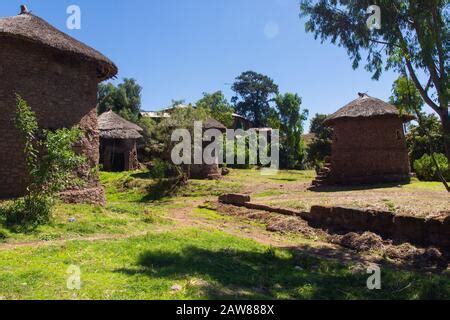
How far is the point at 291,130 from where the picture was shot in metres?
43.0

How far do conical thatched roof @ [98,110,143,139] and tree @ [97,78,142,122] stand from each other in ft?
41.8

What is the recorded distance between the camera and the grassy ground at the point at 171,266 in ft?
18.1

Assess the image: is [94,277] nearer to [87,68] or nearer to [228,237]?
[228,237]

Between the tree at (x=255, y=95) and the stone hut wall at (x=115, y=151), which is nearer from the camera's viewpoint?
the stone hut wall at (x=115, y=151)

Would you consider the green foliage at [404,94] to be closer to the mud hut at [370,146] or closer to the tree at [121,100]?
the mud hut at [370,146]

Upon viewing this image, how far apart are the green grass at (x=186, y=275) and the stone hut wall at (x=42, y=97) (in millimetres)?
4788

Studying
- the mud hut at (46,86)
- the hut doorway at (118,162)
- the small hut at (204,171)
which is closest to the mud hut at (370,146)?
the small hut at (204,171)

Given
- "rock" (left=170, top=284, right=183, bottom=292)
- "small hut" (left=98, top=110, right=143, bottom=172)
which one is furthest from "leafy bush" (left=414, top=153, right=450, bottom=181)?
"small hut" (left=98, top=110, right=143, bottom=172)

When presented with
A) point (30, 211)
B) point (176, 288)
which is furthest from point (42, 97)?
point (176, 288)

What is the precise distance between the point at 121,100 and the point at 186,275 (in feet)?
135

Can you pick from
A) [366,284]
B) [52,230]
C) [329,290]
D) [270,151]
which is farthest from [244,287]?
[270,151]

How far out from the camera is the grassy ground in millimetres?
5516

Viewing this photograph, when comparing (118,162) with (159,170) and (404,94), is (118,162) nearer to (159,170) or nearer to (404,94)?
(159,170)
